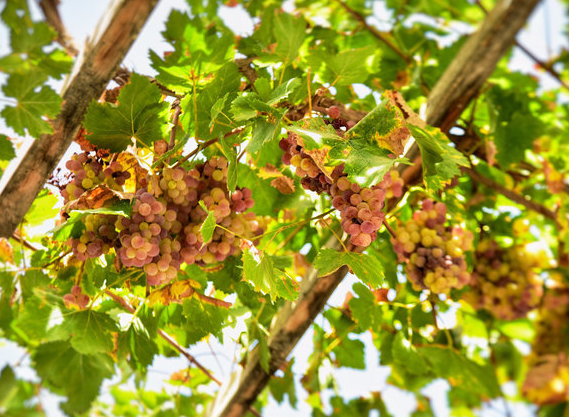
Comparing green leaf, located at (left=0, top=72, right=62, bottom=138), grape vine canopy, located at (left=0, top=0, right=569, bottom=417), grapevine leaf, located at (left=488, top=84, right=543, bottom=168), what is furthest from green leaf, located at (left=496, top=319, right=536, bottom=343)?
green leaf, located at (left=0, top=72, right=62, bottom=138)

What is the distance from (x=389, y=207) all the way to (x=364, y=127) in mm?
474

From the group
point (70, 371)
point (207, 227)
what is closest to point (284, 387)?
point (70, 371)

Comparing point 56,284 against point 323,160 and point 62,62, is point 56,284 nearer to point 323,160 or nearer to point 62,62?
point 62,62

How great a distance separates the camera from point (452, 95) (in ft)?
3.94

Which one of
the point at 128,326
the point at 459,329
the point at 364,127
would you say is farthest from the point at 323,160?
the point at 459,329

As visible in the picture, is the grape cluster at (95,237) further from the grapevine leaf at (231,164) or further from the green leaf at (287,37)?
the green leaf at (287,37)

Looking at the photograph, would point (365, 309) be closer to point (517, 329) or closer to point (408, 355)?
point (408, 355)

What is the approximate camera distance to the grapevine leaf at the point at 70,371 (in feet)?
3.88

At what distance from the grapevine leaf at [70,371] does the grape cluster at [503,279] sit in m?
1.26

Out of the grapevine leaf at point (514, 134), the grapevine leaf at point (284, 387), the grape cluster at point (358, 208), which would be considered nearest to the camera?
the grape cluster at point (358, 208)

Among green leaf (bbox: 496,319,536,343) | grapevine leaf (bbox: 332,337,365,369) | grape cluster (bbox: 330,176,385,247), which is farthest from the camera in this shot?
green leaf (bbox: 496,319,536,343)

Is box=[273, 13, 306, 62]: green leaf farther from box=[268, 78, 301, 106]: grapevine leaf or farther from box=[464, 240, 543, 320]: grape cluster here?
box=[464, 240, 543, 320]: grape cluster

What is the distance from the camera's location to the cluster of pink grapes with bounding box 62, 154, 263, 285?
2.48 ft

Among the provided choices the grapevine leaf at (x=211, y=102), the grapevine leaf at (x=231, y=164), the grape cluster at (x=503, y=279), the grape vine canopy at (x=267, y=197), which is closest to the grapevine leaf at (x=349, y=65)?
the grape vine canopy at (x=267, y=197)
